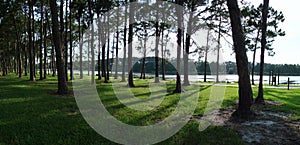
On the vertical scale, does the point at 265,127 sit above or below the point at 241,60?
below

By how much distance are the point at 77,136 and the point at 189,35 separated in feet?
52.8

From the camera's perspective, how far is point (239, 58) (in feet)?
25.8

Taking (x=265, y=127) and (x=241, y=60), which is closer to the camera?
(x=265, y=127)

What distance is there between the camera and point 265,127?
6.53m

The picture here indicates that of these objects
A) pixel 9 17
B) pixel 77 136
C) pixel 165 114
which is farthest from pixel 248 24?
pixel 9 17

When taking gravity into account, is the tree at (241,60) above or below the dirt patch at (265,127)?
above

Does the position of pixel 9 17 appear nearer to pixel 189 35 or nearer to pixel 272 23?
pixel 189 35

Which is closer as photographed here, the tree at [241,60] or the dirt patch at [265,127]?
the dirt patch at [265,127]

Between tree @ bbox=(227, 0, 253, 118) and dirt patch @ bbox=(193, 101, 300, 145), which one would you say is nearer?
dirt patch @ bbox=(193, 101, 300, 145)

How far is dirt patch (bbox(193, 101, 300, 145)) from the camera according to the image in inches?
216

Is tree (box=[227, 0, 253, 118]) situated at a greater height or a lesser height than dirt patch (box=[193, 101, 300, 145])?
greater

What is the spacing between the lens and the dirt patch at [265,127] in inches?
216

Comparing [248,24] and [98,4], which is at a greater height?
[98,4]

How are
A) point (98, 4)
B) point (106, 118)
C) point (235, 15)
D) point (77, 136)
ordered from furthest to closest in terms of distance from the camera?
point (98, 4), point (235, 15), point (106, 118), point (77, 136)
